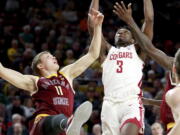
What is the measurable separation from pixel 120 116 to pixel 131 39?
3.80 ft

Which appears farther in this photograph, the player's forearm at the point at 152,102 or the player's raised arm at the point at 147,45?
the player's forearm at the point at 152,102

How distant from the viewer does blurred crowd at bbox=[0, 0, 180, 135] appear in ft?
41.7

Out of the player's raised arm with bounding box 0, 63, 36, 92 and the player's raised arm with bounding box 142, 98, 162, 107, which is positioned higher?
the player's raised arm with bounding box 0, 63, 36, 92

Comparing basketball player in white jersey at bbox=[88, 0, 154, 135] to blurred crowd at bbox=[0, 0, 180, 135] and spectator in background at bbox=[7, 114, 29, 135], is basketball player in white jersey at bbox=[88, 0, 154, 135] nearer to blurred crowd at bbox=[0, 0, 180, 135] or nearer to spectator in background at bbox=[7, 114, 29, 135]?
blurred crowd at bbox=[0, 0, 180, 135]

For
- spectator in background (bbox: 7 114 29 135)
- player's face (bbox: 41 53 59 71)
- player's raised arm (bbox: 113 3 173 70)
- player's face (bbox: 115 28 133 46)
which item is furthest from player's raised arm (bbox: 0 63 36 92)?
spectator in background (bbox: 7 114 29 135)

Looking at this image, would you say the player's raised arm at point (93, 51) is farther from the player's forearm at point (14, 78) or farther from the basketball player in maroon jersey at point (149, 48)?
the player's forearm at point (14, 78)

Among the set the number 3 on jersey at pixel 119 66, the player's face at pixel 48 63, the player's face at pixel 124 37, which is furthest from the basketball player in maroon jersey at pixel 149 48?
the player's face at pixel 48 63

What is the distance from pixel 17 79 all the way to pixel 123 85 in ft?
4.73

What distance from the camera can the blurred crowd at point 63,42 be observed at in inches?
500

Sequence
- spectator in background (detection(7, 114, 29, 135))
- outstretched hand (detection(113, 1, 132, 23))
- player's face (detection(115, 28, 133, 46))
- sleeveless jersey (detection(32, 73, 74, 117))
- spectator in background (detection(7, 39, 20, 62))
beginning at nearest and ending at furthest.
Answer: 1. sleeveless jersey (detection(32, 73, 74, 117))
2. outstretched hand (detection(113, 1, 132, 23))
3. player's face (detection(115, 28, 133, 46))
4. spectator in background (detection(7, 114, 29, 135))
5. spectator in background (detection(7, 39, 20, 62))

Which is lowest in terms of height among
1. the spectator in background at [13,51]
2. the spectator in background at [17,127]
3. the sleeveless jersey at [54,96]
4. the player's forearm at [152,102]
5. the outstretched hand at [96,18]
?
the spectator in background at [17,127]

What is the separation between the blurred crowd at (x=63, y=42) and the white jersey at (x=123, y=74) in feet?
8.19

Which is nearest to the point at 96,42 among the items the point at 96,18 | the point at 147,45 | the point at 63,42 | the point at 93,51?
the point at 93,51

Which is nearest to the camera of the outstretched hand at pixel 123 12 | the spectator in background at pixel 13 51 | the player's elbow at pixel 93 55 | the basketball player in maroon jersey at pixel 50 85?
the basketball player in maroon jersey at pixel 50 85
